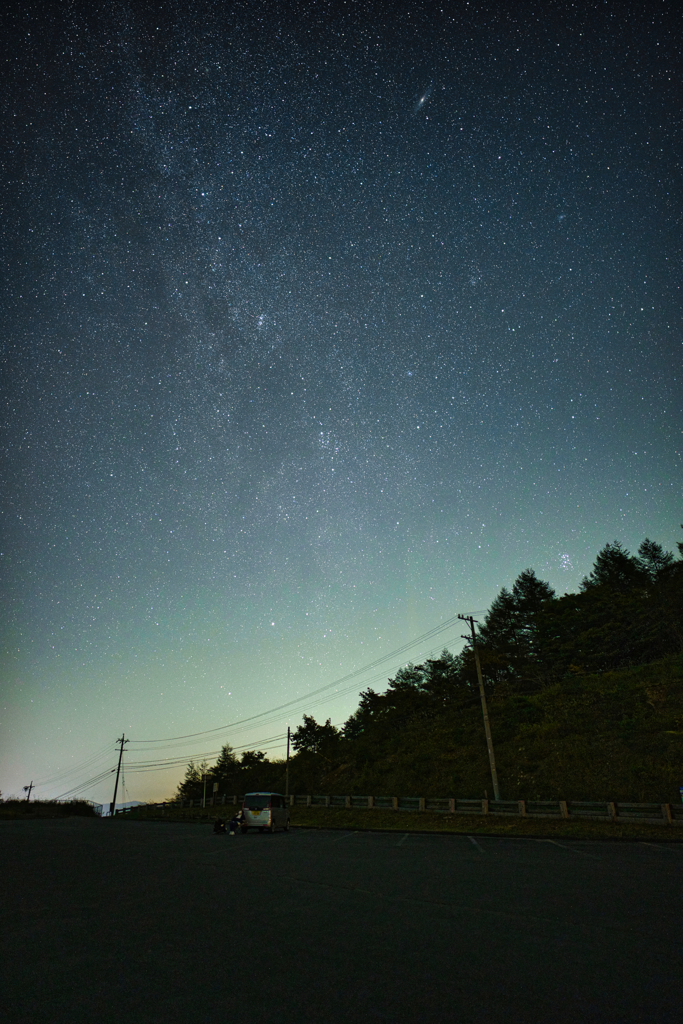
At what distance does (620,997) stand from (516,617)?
241 ft

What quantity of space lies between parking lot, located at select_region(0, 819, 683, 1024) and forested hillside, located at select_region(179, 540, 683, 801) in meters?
25.4

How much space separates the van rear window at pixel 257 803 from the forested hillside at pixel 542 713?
1552 centimetres

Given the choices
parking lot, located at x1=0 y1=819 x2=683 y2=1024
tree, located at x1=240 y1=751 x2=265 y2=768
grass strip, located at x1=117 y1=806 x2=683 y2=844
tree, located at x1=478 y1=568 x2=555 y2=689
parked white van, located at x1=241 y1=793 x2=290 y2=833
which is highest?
tree, located at x1=478 y1=568 x2=555 y2=689

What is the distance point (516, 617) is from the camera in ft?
242

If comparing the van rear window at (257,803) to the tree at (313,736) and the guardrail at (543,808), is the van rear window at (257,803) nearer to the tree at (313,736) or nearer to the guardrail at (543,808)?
the guardrail at (543,808)

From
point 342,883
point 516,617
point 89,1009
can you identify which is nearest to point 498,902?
point 342,883

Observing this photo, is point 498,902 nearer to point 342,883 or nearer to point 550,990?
point 342,883

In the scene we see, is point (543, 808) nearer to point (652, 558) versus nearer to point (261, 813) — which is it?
point (261, 813)

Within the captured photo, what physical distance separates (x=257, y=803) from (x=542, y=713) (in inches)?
1216

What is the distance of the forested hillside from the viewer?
114 feet

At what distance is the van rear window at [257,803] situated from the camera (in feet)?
87.7

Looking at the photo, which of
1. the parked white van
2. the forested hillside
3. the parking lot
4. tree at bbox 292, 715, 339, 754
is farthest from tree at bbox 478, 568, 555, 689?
the parking lot

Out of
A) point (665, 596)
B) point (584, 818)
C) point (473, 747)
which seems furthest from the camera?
point (665, 596)

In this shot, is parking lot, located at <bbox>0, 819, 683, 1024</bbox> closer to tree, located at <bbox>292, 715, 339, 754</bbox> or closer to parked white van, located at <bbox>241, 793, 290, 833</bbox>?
parked white van, located at <bbox>241, 793, 290, 833</bbox>
